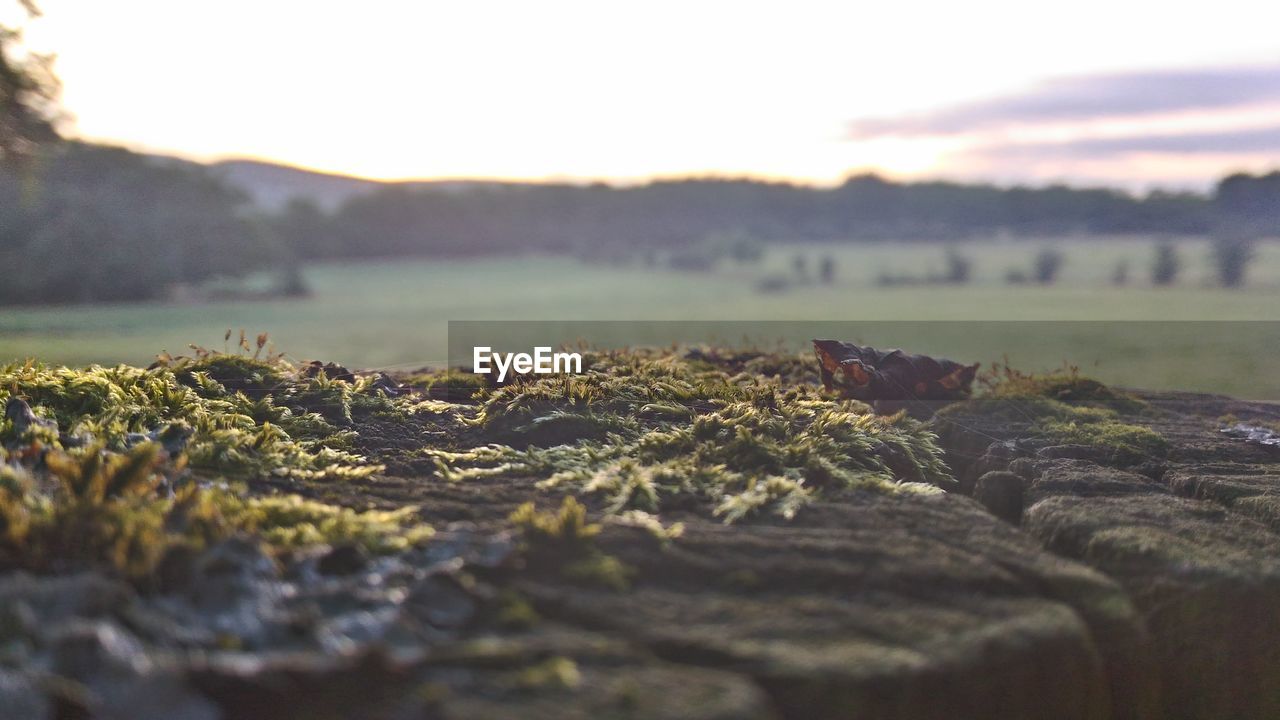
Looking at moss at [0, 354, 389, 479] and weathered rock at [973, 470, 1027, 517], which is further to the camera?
weathered rock at [973, 470, 1027, 517]

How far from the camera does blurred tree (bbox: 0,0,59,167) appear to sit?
816 centimetres

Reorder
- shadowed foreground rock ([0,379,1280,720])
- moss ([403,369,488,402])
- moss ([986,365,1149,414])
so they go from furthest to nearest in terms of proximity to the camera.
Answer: moss ([986,365,1149,414]) < moss ([403,369,488,402]) < shadowed foreground rock ([0,379,1280,720])

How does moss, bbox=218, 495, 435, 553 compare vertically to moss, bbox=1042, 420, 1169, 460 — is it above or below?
below

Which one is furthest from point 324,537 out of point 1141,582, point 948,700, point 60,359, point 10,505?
point 60,359

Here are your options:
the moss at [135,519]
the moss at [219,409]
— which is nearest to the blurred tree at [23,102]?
the moss at [219,409]

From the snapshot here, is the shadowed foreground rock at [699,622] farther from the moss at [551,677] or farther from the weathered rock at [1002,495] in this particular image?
the weathered rock at [1002,495]

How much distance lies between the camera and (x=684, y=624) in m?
2.20

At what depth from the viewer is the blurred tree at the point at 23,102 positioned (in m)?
8.16

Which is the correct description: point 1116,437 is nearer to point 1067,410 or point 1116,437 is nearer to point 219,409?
point 1067,410

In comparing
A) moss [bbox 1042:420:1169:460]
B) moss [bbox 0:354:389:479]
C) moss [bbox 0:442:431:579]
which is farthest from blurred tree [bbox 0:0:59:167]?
moss [bbox 1042:420:1169:460]

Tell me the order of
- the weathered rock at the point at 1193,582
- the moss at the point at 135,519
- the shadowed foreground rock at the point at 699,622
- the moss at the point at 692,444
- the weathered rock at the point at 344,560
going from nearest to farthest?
the shadowed foreground rock at the point at 699,622 < the moss at the point at 135,519 < the weathered rock at the point at 344,560 < the weathered rock at the point at 1193,582 < the moss at the point at 692,444

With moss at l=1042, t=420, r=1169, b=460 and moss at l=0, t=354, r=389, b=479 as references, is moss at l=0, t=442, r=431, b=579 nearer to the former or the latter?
moss at l=0, t=354, r=389, b=479

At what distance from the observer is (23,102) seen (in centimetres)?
839

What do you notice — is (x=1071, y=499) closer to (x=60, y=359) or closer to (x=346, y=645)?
(x=346, y=645)
